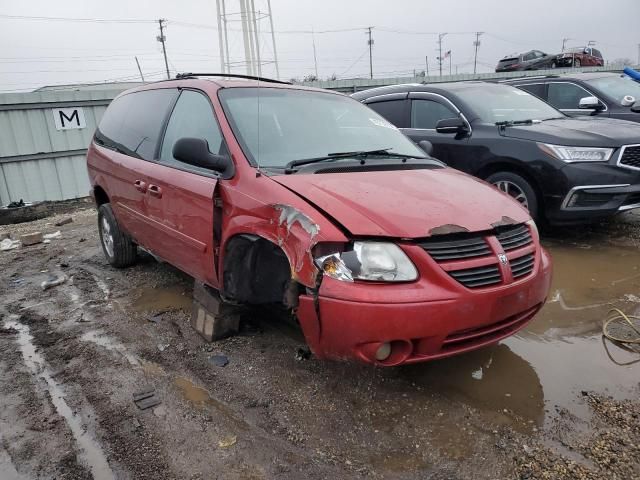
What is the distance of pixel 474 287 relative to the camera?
238 centimetres

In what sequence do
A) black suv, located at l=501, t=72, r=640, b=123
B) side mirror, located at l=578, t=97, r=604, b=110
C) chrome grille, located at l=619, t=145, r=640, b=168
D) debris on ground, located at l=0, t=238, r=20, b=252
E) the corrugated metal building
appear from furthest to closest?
1. the corrugated metal building
2. black suv, located at l=501, t=72, r=640, b=123
3. side mirror, located at l=578, t=97, r=604, b=110
4. debris on ground, located at l=0, t=238, r=20, b=252
5. chrome grille, located at l=619, t=145, r=640, b=168

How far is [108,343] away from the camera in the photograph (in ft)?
11.6

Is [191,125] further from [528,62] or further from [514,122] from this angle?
[528,62]

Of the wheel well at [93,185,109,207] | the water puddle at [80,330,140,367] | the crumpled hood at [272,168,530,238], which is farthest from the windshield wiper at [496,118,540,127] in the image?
the water puddle at [80,330,140,367]

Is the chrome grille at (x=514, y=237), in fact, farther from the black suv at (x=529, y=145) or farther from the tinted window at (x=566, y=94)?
the tinted window at (x=566, y=94)

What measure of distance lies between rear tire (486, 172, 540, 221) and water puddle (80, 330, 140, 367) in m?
3.86

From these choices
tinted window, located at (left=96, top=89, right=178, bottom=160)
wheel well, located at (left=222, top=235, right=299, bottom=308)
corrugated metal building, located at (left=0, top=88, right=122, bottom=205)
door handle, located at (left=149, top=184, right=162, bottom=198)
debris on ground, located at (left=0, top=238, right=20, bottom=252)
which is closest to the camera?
wheel well, located at (left=222, top=235, right=299, bottom=308)

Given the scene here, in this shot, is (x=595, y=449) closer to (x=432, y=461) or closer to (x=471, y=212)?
(x=432, y=461)

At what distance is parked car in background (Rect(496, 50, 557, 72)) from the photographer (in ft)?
73.2

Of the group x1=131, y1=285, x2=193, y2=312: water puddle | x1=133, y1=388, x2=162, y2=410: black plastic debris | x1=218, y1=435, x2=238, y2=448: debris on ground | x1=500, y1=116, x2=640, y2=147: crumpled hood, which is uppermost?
x1=500, y1=116, x2=640, y2=147: crumpled hood

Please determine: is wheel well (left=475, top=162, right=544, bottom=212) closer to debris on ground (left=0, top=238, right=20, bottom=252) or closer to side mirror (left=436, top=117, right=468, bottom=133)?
side mirror (left=436, top=117, right=468, bottom=133)

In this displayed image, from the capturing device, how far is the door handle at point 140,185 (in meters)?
3.88

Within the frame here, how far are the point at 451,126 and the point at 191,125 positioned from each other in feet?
10.8

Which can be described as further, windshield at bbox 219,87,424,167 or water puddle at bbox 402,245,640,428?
windshield at bbox 219,87,424,167
